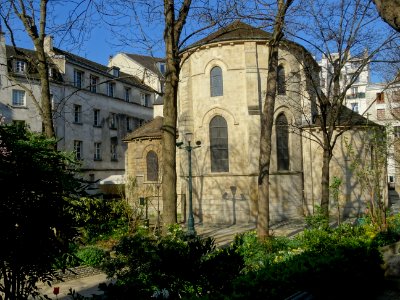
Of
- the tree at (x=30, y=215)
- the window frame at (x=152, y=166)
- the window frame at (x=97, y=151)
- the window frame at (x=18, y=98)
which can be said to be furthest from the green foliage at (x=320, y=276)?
the window frame at (x=97, y=151)

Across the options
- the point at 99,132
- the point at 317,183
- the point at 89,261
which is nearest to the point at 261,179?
the point at 89,261

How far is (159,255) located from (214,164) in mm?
19025

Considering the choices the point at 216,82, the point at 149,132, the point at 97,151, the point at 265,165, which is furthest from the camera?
the point at 97,151

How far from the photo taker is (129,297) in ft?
15.8

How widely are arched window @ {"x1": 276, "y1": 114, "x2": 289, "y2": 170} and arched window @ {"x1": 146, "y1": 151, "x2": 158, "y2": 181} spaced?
920 cm

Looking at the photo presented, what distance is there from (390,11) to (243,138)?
66.1ft

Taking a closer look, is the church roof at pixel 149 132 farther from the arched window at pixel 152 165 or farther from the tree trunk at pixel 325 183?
the tree trunk at pixel 325 183

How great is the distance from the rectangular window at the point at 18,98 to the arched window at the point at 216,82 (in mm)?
17091

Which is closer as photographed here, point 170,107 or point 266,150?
point 170,107

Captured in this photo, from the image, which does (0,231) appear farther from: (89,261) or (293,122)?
(293,122)

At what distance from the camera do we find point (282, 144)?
83.4 feet

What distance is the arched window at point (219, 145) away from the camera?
24781mm

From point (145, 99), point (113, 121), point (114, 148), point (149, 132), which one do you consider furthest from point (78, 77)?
point (149, 132)

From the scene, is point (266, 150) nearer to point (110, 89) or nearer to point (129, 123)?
point (110, 89)
